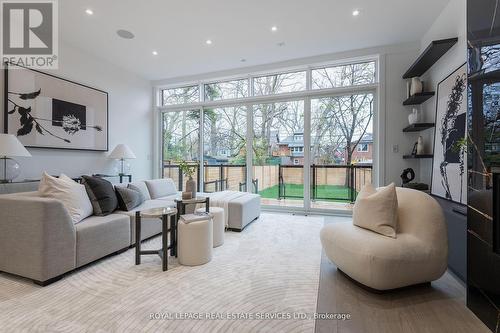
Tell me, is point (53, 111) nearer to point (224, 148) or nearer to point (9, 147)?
point (9, 147)

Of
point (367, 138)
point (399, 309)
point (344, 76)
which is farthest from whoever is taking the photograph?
point (344, 76)

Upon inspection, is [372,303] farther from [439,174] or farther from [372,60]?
[372,60]

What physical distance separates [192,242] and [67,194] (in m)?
1.35

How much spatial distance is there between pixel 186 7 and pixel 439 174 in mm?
3934

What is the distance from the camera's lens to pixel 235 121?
533cm

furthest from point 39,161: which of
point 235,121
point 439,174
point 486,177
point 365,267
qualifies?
point 439,174

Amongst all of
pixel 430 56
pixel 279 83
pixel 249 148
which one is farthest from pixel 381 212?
pixel 279 83

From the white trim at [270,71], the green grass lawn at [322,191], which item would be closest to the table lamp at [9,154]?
the white trim at [270,71]

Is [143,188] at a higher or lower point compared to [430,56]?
lower

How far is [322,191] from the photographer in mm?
4742

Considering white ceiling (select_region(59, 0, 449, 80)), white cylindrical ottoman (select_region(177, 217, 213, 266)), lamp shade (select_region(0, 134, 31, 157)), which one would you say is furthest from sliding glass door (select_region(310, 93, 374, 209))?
lamp shade (select_region(0, 134, 31, 157))

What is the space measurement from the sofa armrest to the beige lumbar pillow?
265cm

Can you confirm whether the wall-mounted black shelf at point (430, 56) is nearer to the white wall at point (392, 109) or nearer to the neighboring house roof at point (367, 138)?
the white wall at point (392, 109)

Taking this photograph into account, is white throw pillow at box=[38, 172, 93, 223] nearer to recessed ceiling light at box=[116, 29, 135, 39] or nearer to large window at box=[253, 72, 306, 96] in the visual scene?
recessed ceiling light at box=[116, 29, 135, 39]
